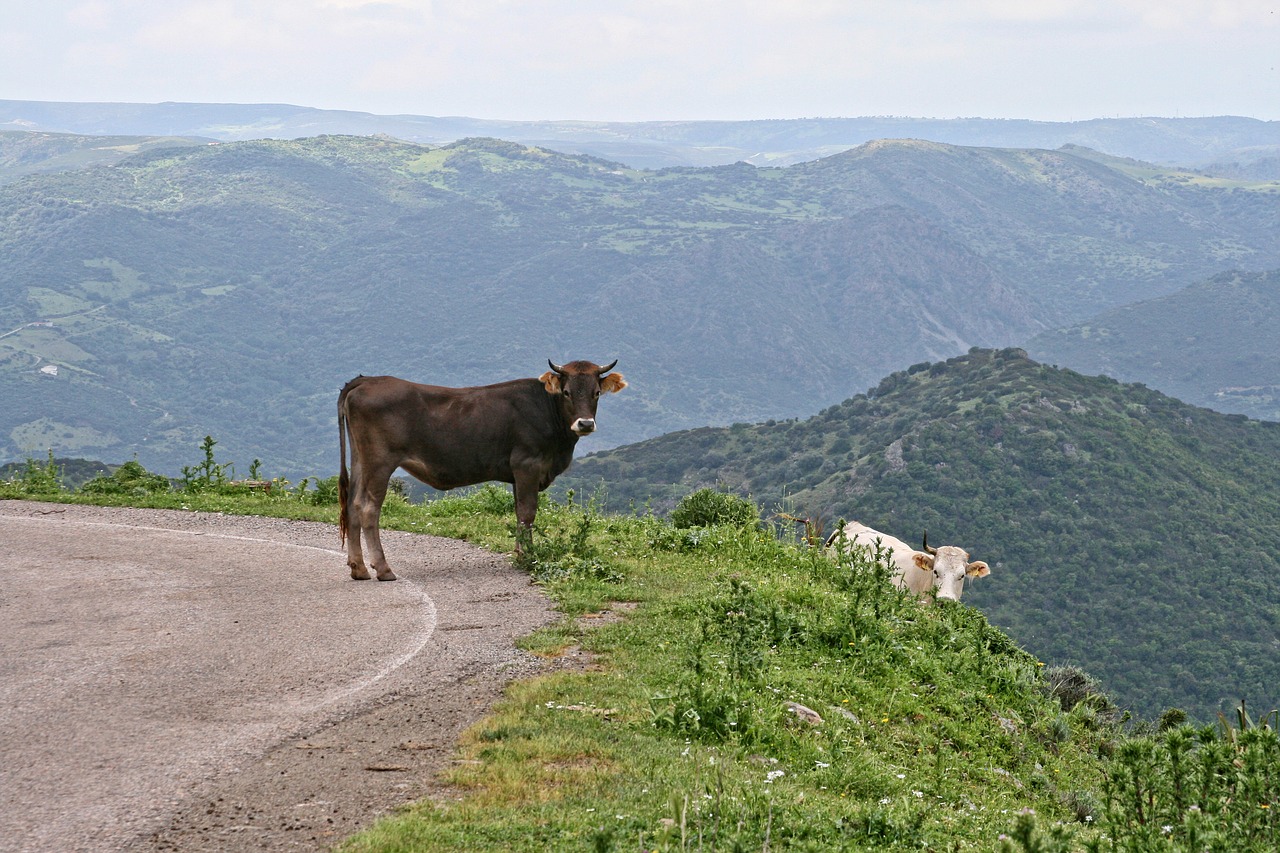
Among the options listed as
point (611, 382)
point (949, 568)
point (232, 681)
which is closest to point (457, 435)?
point (611, 382)

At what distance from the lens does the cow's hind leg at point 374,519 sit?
1344cm

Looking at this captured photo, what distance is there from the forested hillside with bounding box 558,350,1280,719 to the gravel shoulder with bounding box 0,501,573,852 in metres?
59.1

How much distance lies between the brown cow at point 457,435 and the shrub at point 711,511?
11.3 ft

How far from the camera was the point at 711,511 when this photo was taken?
59.8 feet

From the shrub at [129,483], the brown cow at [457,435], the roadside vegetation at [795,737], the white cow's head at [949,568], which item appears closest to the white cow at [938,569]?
the white cow's head at [949,568]

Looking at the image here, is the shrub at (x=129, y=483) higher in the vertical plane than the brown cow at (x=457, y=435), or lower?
lower

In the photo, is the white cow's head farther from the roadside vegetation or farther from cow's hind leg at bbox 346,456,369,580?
cow's hind leg at bbox 346,456,369,580

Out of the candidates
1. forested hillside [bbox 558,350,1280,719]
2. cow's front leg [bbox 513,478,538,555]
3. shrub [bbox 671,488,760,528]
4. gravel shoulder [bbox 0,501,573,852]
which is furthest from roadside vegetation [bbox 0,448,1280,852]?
forested hillside [bbox 558,350,1280,719]

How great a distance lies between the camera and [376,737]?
7.99m

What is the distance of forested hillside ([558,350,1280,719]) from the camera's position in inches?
3132

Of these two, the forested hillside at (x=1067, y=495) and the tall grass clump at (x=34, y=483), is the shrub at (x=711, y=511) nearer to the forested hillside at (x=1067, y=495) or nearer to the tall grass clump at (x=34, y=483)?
the tall grass clump at (x=34, y=483)

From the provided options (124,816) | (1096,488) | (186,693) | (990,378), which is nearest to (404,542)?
(186,693)

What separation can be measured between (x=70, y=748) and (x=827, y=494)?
10095 centimetres

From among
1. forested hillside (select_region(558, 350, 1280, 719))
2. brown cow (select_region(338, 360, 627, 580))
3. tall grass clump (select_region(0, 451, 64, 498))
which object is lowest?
forested hillside (select_region(558, 350, 1280, 719))
